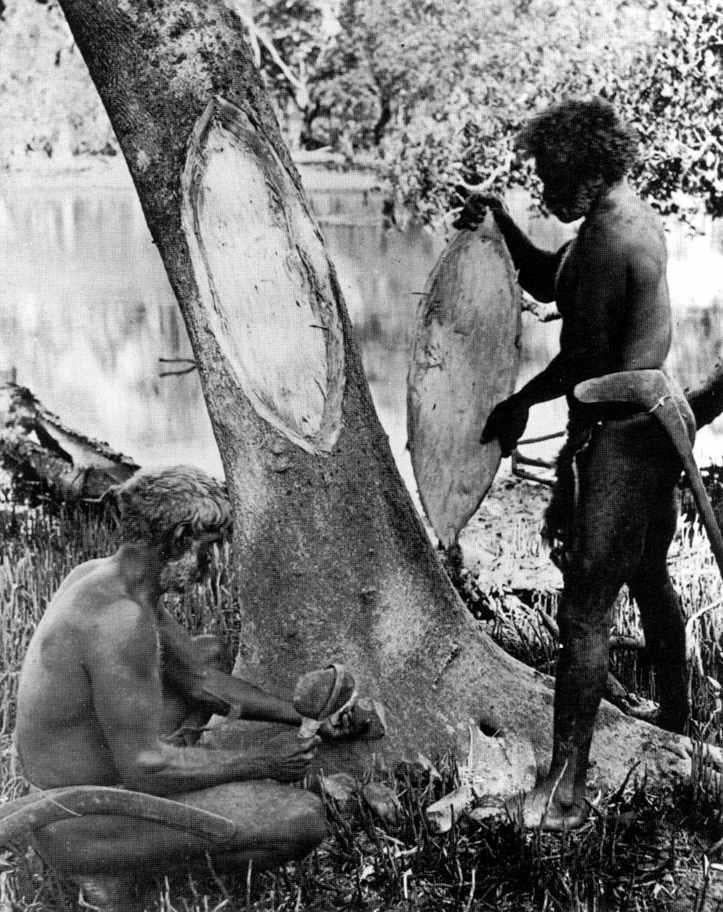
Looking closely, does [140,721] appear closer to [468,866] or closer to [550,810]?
[468,866]

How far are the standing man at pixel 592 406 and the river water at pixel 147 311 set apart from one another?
35 cm

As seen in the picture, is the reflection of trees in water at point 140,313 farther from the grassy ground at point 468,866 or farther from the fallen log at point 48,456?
the grassy ground at point 468,866

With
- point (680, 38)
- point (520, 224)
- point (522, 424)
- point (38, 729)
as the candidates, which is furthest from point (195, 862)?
point (680, 38)

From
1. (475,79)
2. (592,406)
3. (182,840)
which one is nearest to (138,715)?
(182,840)

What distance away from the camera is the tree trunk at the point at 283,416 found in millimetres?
3086

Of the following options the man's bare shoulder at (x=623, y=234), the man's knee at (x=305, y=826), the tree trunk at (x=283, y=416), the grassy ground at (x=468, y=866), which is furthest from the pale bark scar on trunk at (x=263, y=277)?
the grassy ground at (x=468, y=866)

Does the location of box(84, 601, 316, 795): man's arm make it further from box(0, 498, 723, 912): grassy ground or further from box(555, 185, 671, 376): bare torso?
box(555, 185, 671, 376): bare torso

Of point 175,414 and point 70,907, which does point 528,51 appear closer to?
point 175,414

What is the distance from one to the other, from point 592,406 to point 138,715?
4.54 feet

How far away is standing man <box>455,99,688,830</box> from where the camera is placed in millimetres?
2971

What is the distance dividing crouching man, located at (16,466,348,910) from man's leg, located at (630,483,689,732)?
1.10 m

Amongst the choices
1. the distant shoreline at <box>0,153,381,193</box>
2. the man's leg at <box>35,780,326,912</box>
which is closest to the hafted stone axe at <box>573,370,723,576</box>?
the distant shoreline at <box>0,153,381,193</box>

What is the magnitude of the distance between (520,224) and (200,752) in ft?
5.82

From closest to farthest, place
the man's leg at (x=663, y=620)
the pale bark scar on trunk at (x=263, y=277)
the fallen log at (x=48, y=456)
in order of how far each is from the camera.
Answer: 1. the pale bark scar on trunk at (x=263, y=277)
2. the man's leg at (x=663, y=620)
3. the fallen log at (x=48, y=456)
